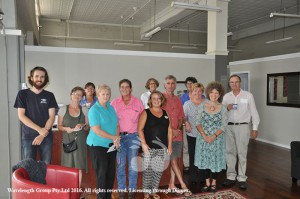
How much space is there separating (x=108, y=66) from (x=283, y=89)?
4564 millimetres

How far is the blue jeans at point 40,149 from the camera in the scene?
9.55 ft

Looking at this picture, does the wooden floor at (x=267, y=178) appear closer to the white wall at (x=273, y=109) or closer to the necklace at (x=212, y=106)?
the white wall at (x=273, y=109)

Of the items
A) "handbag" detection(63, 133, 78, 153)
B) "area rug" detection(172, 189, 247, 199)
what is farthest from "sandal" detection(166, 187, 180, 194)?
"handbag" detection(63, 133, 78, 153)

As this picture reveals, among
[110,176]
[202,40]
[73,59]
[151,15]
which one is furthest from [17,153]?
[202,40]

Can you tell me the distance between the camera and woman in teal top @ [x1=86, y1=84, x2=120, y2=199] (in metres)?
2.77

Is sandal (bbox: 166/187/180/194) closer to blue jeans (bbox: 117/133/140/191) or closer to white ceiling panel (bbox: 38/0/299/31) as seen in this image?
blue jeans (bbox: 117/133/140/191)

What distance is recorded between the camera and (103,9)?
8.91 m

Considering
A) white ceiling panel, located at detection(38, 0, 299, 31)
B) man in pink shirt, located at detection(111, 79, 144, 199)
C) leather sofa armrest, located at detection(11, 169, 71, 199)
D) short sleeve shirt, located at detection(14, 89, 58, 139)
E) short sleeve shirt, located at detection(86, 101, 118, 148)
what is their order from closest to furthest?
leather sofa armrest, located at detection(11, 169, 71, 199) < short sleeve shirt, located at detection(86, 101, 118, 148) < short sleeve shirt, located at detection(14, 89, 58, 139) < man in pink shirt, located at detection(111, 79, 144, 199) < white ceiling panel, located at detection(38, 0, 299, 31)

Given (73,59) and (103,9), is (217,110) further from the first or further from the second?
(103,9)

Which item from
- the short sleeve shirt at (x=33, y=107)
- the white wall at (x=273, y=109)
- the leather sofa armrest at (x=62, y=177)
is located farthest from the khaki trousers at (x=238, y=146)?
the white wall at (x=273, y=109)

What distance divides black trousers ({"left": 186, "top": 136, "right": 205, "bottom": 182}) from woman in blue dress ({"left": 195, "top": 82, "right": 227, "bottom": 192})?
0.97 feet

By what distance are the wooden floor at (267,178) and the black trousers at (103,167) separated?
0.53 m

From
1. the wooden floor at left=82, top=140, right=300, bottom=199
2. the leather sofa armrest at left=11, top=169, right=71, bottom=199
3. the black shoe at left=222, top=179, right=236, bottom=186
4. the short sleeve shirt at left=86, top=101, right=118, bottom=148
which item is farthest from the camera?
the black shoe at left=222, top=179, right=236, bottom=186

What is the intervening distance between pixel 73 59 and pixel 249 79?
5.19 meters
